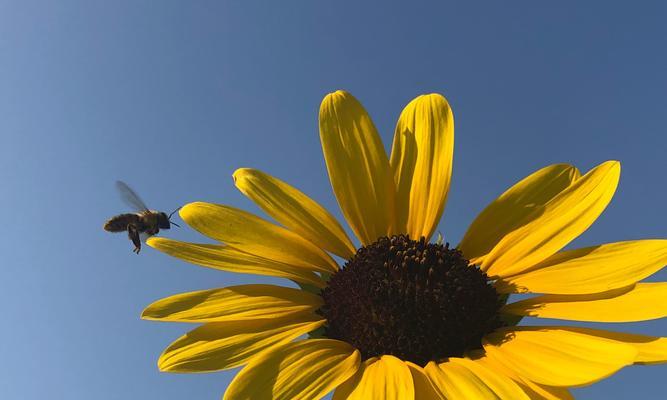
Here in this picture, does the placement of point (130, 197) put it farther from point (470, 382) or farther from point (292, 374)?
point (470, 382)

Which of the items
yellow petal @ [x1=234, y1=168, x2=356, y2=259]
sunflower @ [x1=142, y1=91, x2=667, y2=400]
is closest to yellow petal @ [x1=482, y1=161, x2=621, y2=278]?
sunflower @ [x1=142, y1=91, x2=667, y2=400]

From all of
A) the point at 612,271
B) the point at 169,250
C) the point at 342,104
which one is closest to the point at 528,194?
the point at 612,271

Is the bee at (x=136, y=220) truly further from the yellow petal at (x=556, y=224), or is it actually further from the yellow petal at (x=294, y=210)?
the yellow petal at (x=556, y=224)

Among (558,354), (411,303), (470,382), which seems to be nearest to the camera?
(470,382)

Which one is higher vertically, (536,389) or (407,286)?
(407,286)

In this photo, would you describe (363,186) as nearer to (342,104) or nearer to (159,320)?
(342,104)

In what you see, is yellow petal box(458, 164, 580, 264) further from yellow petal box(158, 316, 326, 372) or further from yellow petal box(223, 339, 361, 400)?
yellow petal box(223, 339, 361, 400)

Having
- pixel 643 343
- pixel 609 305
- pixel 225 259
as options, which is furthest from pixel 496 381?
pixel 225 259
